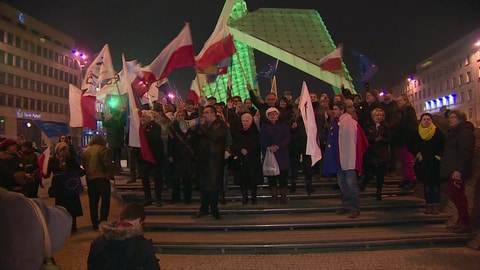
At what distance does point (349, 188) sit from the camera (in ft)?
22.9

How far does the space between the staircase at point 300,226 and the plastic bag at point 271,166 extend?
0.64 meters

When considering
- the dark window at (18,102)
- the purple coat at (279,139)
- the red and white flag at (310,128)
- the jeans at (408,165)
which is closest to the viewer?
the red and white flag at (310,128)

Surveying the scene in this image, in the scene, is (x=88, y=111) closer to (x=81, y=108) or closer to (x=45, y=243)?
(x=81, y=108)

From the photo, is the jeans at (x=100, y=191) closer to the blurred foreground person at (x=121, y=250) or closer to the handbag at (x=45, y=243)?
the blurred foreground person at (x=121, y=250)

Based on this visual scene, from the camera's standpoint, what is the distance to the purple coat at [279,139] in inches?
304

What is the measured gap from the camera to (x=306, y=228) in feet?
21.8

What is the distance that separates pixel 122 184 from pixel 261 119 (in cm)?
427

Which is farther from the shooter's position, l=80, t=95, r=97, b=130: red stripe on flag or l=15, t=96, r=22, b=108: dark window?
l=15, t=96, r=22, b=108: dark window

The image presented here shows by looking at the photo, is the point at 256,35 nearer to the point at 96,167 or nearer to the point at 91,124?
the point at 91,124

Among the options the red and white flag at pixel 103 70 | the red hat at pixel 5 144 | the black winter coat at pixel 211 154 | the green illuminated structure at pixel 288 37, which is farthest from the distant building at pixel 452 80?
the red hat at pixel 5 144

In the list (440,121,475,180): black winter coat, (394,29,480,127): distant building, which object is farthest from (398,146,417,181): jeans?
(394,29,480,127): distant building

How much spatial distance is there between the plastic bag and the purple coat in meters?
0.08

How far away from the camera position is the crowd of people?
6504 mm

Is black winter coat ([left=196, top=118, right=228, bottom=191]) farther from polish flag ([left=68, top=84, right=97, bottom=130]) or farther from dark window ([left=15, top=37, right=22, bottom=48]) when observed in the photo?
dark window ([left=15, top=37, right=22, bottom=48])
